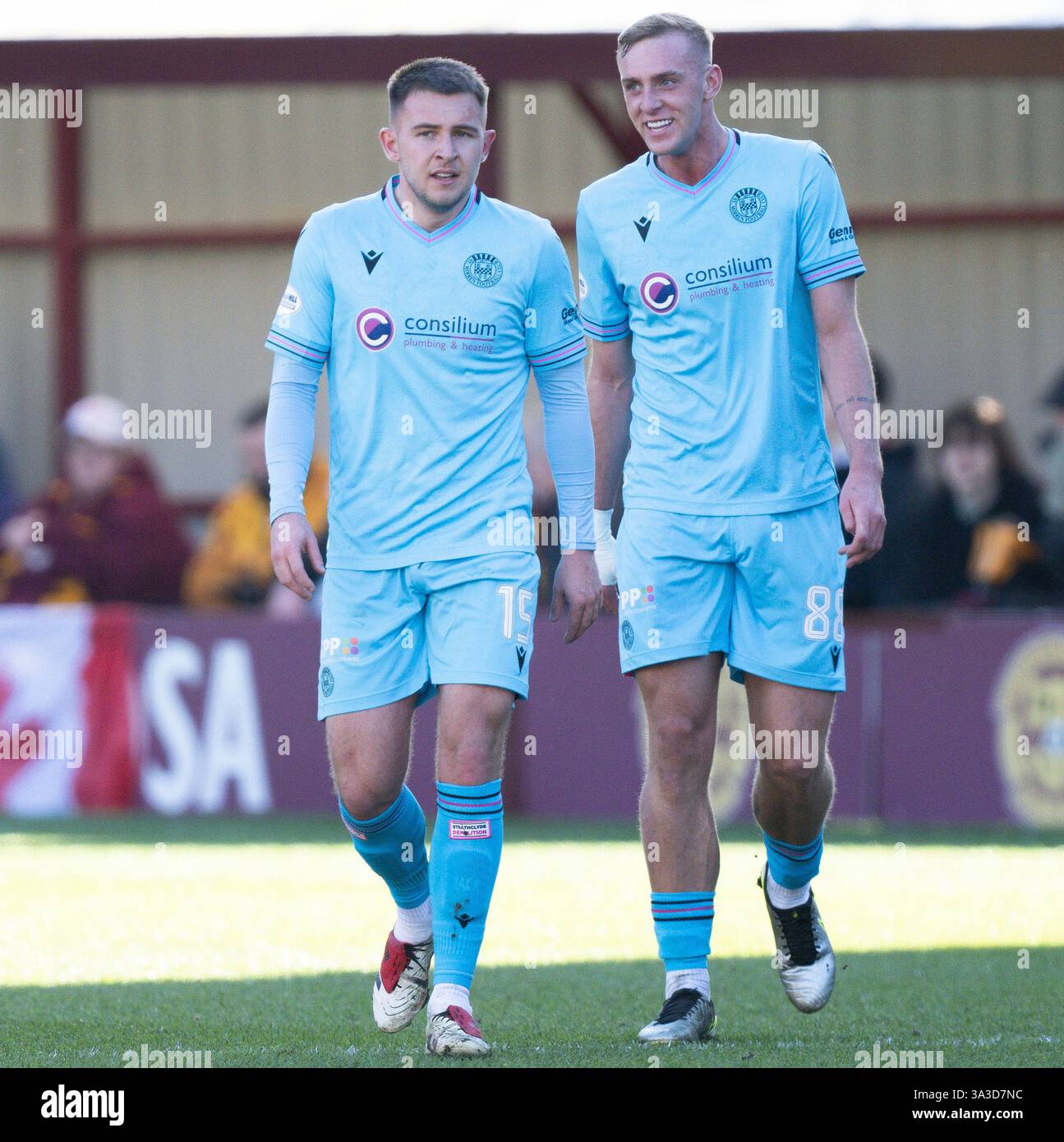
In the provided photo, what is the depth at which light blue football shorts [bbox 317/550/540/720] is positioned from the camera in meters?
5.28

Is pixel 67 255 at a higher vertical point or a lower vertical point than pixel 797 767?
higher

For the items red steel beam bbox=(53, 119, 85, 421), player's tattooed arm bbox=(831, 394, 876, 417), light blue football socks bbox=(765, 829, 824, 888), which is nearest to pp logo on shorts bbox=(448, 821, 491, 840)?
light blue football socks bbox=(765, 829, 824, 888)

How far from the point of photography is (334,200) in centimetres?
1684

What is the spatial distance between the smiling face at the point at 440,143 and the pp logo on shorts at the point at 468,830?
4.96 ft

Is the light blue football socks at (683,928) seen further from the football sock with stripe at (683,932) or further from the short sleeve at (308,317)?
the short sleeve at (308,317)

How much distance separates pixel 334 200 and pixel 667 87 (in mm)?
11663

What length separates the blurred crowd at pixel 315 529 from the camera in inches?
471

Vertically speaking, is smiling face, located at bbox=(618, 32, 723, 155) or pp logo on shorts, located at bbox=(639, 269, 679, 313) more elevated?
smiling face, located at bbox=(618, 32, 723, 155)

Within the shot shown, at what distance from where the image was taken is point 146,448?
56.1 ft

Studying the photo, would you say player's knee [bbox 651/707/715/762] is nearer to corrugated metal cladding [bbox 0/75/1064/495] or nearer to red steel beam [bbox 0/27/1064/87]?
red steel beam [bbox 0/27/1064/87]

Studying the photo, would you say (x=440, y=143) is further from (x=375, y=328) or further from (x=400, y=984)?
(x=400, y=984)

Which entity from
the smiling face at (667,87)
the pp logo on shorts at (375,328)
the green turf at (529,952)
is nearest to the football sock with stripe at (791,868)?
the green turf at (529,952)

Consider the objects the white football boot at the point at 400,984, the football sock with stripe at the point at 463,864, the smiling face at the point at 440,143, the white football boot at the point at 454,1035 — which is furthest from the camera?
the white football boot at the point at 400,984

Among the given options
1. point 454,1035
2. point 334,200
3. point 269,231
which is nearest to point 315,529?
point 334,200
